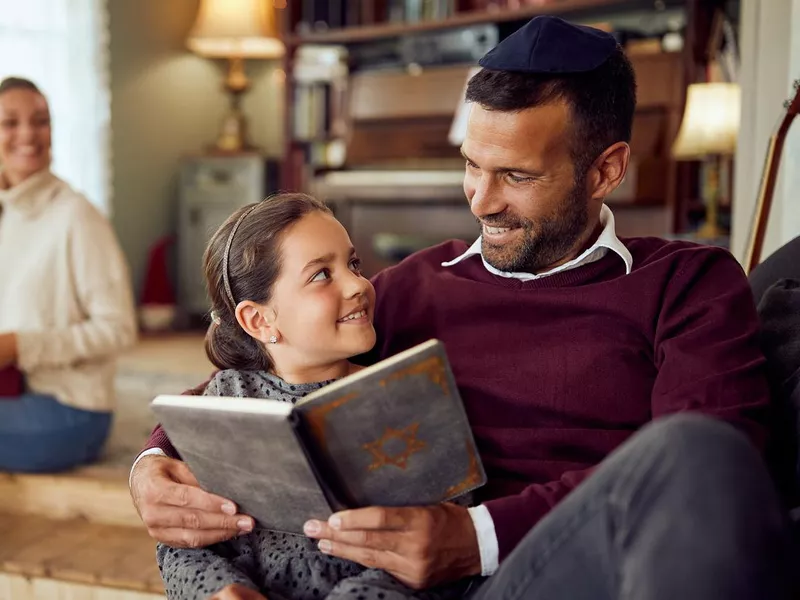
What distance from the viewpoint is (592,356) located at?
4.26 ft

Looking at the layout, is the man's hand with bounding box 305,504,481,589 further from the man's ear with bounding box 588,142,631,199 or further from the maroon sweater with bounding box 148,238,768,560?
the man's ear with bounding box 588,142,631,199

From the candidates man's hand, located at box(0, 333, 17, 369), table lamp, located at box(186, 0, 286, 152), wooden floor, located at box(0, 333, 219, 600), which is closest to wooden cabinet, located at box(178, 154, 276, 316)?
table lamp, located at box(186, 0, 286, 152)

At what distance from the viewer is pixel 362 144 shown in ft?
15.3

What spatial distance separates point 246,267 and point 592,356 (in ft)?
1.59

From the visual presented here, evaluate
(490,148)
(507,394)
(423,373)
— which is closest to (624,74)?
(490,148)

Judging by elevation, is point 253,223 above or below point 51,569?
above

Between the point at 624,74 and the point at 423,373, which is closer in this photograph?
the point at 423,373

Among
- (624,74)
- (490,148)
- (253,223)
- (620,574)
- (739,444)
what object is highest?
(624,74)

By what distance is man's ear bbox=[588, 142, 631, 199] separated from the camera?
4.62 ft

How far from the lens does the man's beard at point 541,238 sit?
1.38m

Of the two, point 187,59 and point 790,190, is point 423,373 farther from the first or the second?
point 187,59

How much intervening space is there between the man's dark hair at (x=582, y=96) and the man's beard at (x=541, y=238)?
2.0 inches

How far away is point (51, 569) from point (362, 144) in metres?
2.88

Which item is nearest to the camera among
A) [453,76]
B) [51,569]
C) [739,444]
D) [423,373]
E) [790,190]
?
[739,444]
